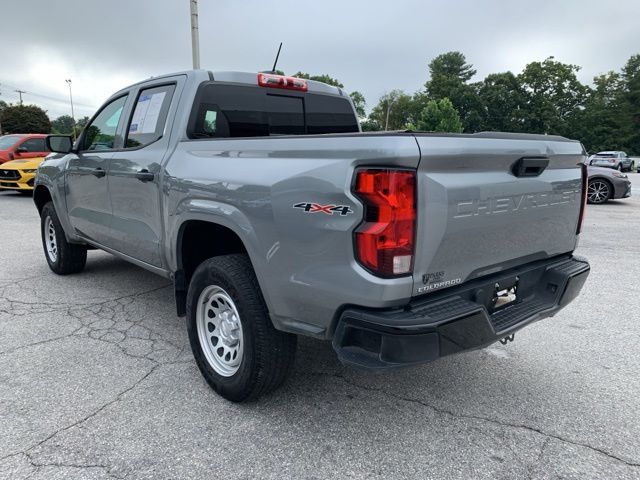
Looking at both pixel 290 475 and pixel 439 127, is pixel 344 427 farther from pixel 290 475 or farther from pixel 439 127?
pixel 439 127

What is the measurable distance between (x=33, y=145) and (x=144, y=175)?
518 inches

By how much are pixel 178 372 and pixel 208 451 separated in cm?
91

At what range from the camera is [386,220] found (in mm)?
1954

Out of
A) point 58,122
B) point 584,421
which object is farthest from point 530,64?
point 58,122

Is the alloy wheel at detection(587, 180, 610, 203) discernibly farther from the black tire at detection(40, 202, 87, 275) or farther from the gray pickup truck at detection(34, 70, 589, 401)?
the black tire at detection(40, 202, 87, 275)

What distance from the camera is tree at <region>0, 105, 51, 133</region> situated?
51188 millimetres

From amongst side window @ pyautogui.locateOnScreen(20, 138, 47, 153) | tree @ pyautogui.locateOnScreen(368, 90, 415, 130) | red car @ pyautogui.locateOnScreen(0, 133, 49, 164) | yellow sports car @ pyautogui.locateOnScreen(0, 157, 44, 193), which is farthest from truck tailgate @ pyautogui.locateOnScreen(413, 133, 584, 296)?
tree @ pyautogui.locateOnScreen(368, 90, 415, 130)

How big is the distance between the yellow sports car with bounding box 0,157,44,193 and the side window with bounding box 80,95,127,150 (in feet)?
32.1

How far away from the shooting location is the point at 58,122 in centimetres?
10525

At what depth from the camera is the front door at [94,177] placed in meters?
4.04

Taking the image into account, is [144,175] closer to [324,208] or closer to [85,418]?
[85,418]

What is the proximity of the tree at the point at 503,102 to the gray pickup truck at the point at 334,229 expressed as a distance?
7452 centimetres

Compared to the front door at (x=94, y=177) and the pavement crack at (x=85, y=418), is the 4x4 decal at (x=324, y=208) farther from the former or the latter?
the front door at (x=94, y=177)

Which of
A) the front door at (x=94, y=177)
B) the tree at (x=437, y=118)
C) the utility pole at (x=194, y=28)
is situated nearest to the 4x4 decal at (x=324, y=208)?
the front door at (x=94, y=177)
